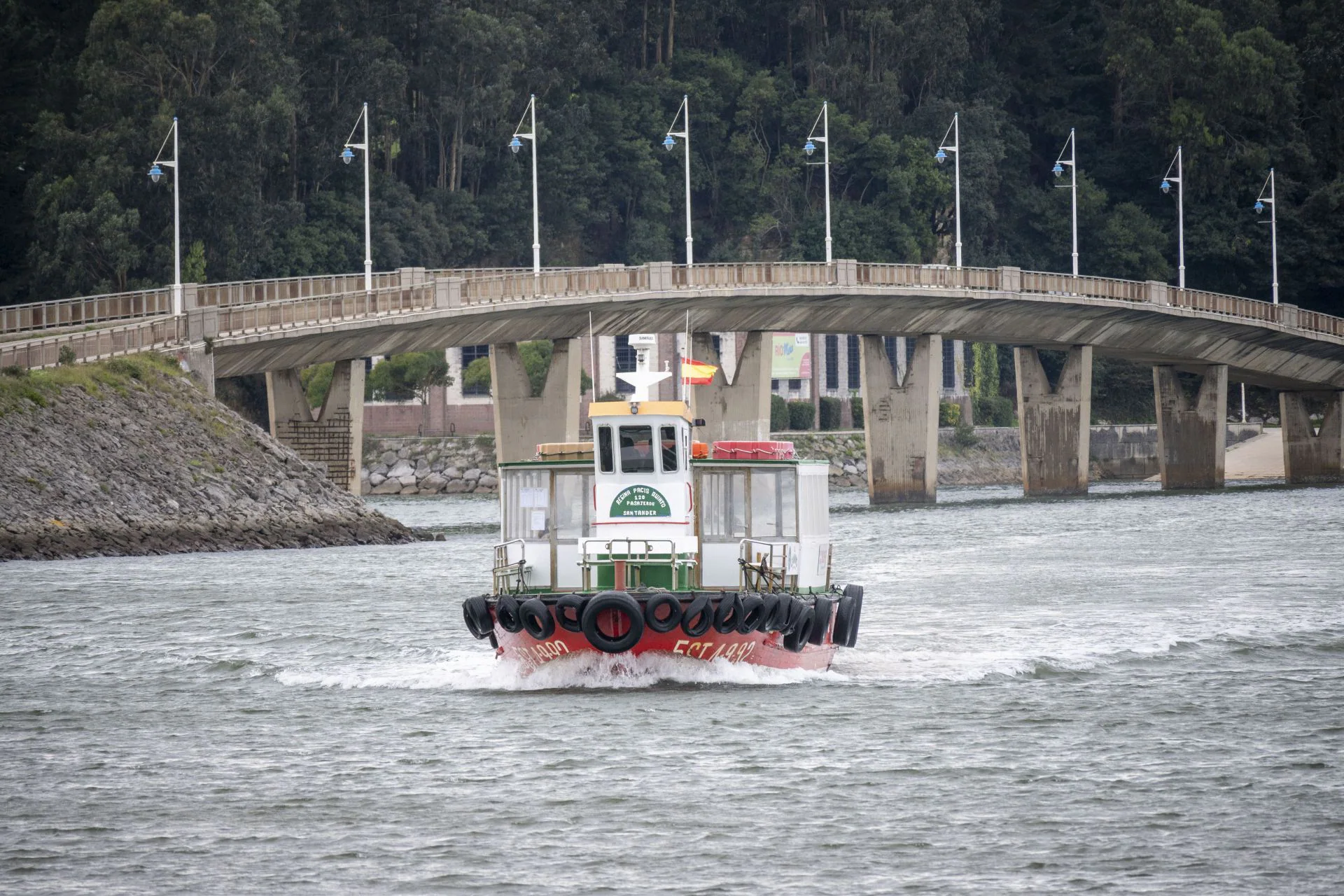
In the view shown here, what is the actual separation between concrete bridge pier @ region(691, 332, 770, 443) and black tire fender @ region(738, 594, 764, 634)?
253ft

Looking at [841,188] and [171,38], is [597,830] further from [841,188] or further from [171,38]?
[841,188]

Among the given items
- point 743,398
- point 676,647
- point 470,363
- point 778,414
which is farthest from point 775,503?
point 470,363

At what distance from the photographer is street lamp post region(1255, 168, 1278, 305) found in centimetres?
A: 15038

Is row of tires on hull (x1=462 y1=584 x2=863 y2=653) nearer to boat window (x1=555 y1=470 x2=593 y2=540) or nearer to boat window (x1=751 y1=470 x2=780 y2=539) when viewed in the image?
boat window (x1=751 y1=470 x2=780 y2=539)

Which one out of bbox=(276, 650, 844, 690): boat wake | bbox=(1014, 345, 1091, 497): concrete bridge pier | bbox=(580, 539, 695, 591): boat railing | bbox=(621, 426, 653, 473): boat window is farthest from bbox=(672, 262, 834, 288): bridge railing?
bbox=(580, 539, 695, 591): boat railing

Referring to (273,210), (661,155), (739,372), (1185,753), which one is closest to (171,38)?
(273,210)

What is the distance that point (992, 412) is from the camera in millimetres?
172750

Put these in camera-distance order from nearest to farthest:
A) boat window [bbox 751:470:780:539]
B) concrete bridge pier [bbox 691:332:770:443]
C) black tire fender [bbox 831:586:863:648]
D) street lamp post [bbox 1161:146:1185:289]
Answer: boat window [bbox 751:470:780:539], black tire fender [bbox 831:586:863:648], concrete bridge pier [bbox 691:332:770:443], street lamp post [bbox 1161:146:1185:289]

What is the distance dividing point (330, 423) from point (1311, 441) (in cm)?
7729

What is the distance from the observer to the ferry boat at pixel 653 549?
3522cm

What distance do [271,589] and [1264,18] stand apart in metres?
129

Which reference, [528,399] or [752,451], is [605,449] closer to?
[752,451]

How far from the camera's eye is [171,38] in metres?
121

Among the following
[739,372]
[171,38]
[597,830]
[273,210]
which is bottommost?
[597,830]
